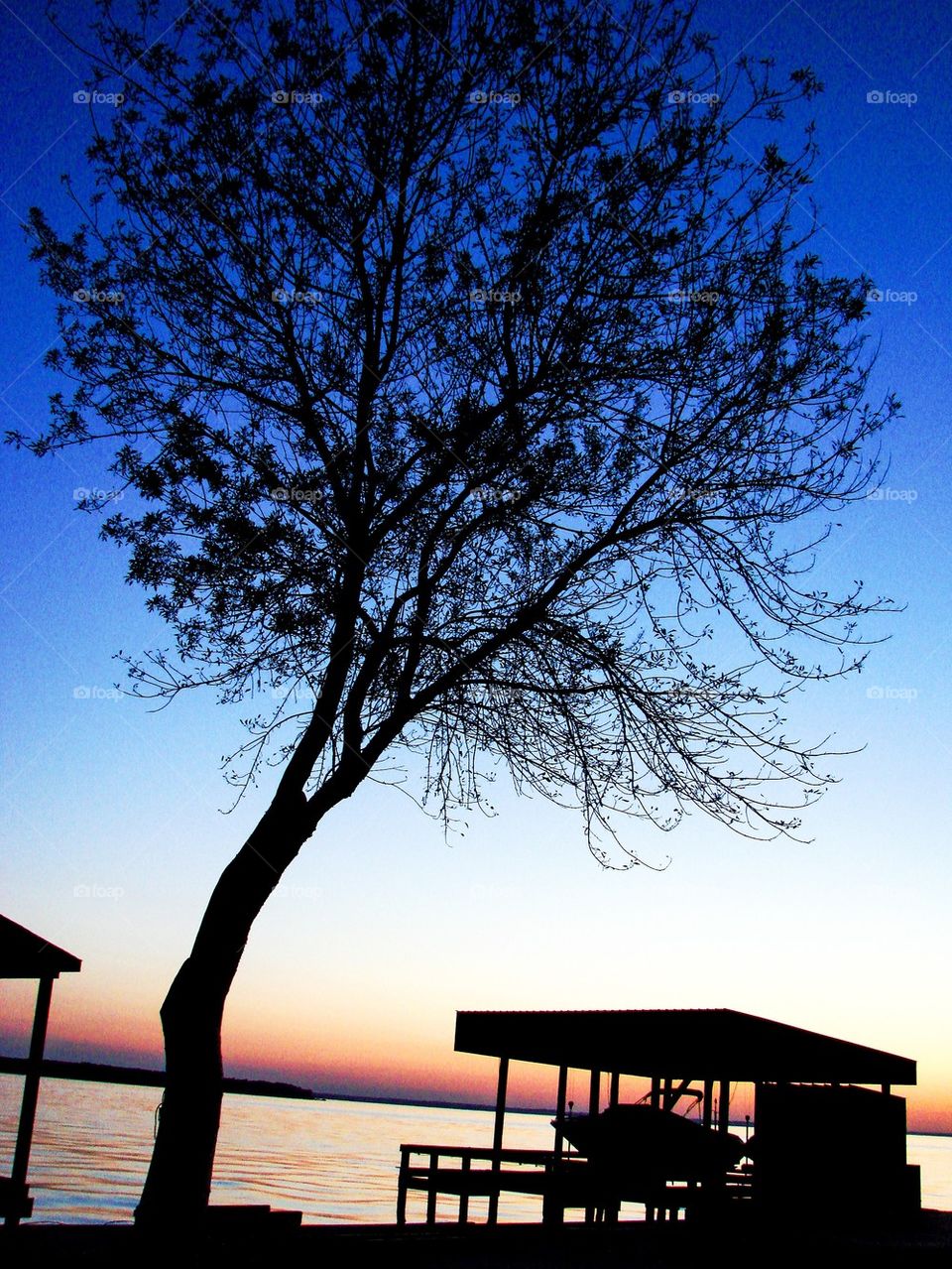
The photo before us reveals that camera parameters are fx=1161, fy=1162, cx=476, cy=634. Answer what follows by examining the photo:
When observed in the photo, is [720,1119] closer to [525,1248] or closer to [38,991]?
[525,1248]

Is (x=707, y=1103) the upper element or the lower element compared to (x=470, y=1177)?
upper

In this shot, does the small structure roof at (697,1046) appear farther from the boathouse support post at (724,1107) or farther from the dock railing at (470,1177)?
the dock railing at (470,1177)

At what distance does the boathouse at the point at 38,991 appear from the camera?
1059cm

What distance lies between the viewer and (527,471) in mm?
10922

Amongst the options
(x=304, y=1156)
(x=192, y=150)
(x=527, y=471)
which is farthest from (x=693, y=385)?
(x=304, y=1156)

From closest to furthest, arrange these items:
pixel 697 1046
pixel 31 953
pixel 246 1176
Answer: pixel 31 953
pixel 697 1046
pixel 246 1176

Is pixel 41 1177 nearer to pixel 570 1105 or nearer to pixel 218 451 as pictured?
pixel 570 1105

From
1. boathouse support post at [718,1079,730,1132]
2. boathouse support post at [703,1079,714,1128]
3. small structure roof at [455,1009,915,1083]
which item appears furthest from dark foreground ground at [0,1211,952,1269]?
boathouse support post at [703,1079,714,1128]

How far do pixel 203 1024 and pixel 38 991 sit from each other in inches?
112

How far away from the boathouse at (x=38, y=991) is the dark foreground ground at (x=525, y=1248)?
0.51m

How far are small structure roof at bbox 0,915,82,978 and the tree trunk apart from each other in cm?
201

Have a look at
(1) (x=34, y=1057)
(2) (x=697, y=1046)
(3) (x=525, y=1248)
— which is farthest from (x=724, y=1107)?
(1) (x=34, y=1057)

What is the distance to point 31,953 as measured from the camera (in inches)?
417

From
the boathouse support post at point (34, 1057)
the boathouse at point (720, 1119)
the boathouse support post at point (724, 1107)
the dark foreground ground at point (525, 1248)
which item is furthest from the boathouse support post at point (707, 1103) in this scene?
the boathouse support post at point (34, 1057)
